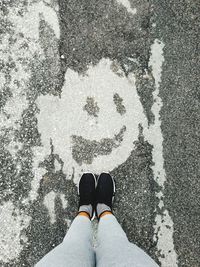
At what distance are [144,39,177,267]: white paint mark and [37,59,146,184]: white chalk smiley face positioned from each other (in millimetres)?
130

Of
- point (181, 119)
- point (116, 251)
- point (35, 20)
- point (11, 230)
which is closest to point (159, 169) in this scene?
point (181, 119)

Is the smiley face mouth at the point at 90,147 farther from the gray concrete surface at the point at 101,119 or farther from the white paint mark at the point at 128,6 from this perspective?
the white paint mark at the point at 128,6

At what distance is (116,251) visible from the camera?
83.0 inches

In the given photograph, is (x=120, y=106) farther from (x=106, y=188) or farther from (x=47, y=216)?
(x=47, y=216)

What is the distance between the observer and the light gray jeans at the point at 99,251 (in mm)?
1991

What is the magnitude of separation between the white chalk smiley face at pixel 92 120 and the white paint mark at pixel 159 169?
130 mm

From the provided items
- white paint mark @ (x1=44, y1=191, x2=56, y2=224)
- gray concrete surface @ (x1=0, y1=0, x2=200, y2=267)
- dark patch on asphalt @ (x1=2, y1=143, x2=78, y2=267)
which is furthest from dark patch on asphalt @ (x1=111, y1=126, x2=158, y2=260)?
white paint mark @ (x1=44, y1=191, x2=56, y2=224)

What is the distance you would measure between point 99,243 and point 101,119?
96 centimetres

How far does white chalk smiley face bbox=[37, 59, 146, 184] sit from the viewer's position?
282 cm

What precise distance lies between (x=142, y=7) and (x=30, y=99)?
1.16 metres

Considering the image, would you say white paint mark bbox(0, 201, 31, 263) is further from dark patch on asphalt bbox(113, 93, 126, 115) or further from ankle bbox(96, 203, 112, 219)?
dark patch on asphalt bbox(113, 93, 126, 115)

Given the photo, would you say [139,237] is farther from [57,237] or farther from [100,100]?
[100,100]

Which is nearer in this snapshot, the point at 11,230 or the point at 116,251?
the point at 116,251

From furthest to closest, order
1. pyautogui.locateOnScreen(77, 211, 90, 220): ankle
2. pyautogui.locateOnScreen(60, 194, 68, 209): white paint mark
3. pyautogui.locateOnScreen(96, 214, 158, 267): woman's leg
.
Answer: pyautogui.locateOnScreen(60, 194, 68, 209): white paint mark
pyautogui.locateOnScreen(77, 211, 90, 220): ankle
pyautogui.locateOnScreen(96, 214, 158, 267): woman's leg
